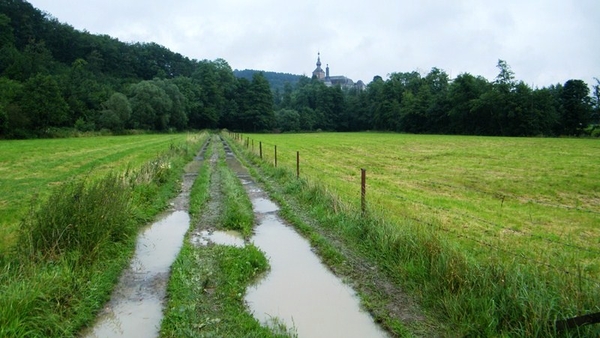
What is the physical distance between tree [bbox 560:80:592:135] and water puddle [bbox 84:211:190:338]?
8730 centimetres

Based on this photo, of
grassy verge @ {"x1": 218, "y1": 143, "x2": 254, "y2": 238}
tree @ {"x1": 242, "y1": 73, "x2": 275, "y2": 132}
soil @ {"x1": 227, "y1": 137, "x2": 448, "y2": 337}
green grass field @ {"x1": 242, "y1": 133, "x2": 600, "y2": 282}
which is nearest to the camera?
soil @ {"x1": 227, "y1": 137, "x2": 448, "y2": 337}

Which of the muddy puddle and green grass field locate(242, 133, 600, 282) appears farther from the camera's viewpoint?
green grass field locate(242, 133, 600, 282)

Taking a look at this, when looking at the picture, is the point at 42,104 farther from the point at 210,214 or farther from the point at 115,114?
the point at 210,214

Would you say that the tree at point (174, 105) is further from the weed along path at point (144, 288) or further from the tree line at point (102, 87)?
the weed along path at point (144, 288)

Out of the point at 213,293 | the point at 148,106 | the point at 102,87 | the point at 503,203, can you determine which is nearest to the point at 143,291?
the point at 213,293

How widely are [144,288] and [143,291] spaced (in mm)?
122

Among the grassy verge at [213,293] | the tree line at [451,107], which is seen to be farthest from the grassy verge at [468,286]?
the tree line at [451,107]

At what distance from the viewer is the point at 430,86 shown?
11044 cm

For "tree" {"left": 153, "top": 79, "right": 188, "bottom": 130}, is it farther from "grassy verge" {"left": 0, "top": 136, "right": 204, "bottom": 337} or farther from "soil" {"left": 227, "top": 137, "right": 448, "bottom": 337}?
"soil" {"left": 227, "top": 137, "right": 448, "bottom": 337}

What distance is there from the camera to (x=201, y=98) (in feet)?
351

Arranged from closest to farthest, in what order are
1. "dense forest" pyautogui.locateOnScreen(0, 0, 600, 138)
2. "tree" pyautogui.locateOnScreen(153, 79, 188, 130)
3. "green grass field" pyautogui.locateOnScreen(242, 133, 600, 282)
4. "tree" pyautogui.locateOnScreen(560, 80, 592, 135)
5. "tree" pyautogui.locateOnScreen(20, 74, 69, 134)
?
"green grass field" pyautogui.locateOnScreen(242, 133, 600, 282) < "tree" pyautogui.locateOnScreen(20, 74, 69, 134) < "dense forest" pyautogui.locateOnScreen(0, 0, 600, 138) < "tree" pyautogui.locateOnScreen(560, 80, 592, 135) < "tree" pyautogui.locateOnScreen(153, 79, 188, 130)

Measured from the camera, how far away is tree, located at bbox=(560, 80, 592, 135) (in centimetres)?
7319

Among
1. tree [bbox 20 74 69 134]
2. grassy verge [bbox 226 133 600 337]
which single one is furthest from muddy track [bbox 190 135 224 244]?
tree [bbox 20 74 69 134]

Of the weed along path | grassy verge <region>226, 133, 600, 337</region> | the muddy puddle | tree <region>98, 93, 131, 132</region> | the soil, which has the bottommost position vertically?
the muddy puddle
